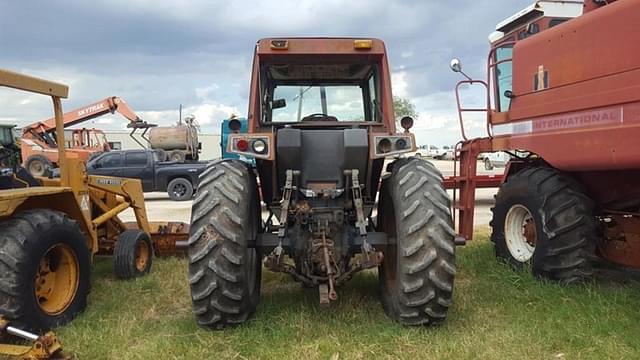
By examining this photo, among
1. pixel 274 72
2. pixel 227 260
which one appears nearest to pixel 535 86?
pixel 274 72

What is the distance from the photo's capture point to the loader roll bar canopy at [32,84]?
15.2 ft

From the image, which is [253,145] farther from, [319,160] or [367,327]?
[367,327]

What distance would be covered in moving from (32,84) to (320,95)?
256cm

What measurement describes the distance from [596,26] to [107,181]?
522 centimetres

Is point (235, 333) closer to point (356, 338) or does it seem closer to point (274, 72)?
point (356, 338)

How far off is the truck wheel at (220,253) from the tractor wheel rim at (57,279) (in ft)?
3.96

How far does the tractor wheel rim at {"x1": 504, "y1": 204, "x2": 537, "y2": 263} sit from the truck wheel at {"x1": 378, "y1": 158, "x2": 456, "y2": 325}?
77.0 inches

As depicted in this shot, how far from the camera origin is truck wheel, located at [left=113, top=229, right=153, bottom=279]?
611 centimetres

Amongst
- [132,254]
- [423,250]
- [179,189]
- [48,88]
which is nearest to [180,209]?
[179,189]

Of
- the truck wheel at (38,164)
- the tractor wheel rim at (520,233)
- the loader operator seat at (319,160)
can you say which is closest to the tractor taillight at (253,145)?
the loader operator seat at (319,160)

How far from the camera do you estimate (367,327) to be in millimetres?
4383

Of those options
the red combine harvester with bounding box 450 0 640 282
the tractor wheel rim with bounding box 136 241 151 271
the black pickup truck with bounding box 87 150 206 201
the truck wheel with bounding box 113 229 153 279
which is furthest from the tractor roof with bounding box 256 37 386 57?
the black pickup truck with bounding box 87 150 206 201

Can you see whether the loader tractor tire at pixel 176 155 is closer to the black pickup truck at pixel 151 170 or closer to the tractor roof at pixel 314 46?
the black pickup truck at pixel 151 170

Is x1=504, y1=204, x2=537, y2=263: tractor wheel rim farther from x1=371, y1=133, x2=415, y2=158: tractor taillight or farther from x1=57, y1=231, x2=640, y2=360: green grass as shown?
x1=371, y1=133, x2=415, y2=158: tractor taillight
